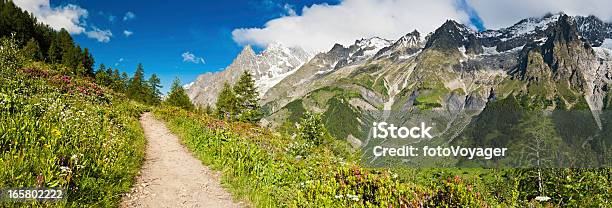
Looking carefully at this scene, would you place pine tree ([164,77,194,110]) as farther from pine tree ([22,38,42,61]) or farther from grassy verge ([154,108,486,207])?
grassy verge ([154,108,486,207])

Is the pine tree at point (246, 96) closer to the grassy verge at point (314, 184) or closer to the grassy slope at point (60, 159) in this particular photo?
the grassy verge at point (314, 184)

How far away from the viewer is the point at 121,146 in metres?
12.0

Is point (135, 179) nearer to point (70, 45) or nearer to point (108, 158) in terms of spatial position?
point (108, 158)

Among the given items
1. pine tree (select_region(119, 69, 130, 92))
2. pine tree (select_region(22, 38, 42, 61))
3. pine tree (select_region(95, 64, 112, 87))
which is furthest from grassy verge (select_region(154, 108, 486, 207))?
pine tree (select_region(119, 69, 130, 92))

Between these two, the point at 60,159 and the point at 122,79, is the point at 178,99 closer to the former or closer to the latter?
the point at 122,79

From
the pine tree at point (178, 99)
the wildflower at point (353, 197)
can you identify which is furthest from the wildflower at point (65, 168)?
the pine tree at point (178, 99)

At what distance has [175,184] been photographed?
10.6 meters

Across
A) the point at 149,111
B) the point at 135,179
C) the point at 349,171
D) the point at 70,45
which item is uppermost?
the point at 70,45

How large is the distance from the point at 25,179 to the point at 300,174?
621 cm

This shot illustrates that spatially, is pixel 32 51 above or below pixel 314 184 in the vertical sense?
above

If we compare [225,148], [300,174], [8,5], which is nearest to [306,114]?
[225,148]

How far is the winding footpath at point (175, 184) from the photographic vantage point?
29.8ft

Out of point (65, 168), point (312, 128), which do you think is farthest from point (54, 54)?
point (65, 168)

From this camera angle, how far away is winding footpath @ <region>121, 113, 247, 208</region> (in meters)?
9.09
